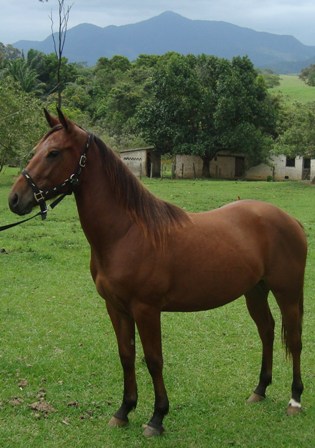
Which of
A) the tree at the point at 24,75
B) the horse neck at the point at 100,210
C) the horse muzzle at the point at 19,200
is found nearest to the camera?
the horse muzzle at the point at 19,200

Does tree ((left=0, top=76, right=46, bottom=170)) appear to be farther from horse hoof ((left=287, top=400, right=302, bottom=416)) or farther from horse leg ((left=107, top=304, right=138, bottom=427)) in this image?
horse hoof ((left=287, top=400, right=302, bottom=416))

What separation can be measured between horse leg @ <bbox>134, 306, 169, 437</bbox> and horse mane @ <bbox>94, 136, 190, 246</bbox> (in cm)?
57

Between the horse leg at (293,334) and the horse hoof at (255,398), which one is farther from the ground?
the horse leg at (293,334)

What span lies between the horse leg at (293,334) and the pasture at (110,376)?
14 cm

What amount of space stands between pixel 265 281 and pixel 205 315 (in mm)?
2953

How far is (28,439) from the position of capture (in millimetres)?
4441

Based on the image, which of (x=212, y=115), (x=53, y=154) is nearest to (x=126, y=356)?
(x=53, y=154)

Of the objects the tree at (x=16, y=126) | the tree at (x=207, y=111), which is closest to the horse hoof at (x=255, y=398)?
the tree at (x=16, y=126)

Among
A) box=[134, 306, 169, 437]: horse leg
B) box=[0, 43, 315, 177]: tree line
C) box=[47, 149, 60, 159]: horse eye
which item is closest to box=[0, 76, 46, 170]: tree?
box=[0, 43, 315, 177]: tree line

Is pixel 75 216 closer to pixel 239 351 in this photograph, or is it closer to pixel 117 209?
pixel 239 351

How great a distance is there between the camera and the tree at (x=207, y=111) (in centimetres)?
3588

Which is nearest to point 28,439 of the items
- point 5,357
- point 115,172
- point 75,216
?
point 5,357

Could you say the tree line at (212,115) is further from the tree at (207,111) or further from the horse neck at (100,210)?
the horse neck at (100,210)

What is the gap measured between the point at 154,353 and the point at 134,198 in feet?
4.09
